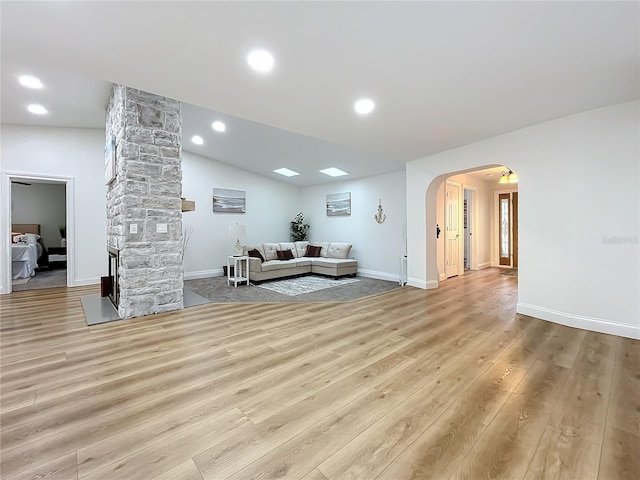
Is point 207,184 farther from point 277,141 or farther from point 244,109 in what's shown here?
point 244,109

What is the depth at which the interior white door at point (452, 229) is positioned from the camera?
6.34 metres

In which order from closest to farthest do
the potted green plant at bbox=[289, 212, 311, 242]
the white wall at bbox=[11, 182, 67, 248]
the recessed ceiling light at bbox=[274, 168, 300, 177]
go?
the recessed ceiling light at bbox=[274, 168, 300, 177] → the white wall at bbox=[11, 182, 67, 248] → the potted green plant at bbox=[289, 212, 311, 242]

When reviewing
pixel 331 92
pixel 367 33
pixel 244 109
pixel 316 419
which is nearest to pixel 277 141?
pixel 244 109

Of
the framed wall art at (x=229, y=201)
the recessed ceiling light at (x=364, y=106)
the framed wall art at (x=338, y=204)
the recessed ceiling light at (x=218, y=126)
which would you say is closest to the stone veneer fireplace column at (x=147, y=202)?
the recessed ceiling light at (x=218, y=126)

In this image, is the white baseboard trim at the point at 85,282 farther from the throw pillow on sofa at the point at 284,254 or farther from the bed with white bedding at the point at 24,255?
the throw pillow on sofa at the point at 284,254

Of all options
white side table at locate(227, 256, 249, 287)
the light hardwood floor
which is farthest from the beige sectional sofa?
the light hardwood floor

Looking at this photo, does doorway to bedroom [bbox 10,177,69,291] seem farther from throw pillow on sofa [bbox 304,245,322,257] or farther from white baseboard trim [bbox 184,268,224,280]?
throw pillow on sofa [bbox 304,245,322,257]

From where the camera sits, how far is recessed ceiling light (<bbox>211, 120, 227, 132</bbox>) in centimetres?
506

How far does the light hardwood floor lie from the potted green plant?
5370mm

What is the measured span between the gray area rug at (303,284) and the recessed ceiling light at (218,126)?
3108mm

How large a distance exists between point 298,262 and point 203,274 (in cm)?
237

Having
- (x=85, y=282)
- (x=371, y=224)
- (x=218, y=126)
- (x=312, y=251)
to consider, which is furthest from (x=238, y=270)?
(x=371, y=224)

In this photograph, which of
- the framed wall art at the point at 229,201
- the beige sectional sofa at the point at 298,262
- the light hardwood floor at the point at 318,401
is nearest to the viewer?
the light hardwood floor at the point at 318,401

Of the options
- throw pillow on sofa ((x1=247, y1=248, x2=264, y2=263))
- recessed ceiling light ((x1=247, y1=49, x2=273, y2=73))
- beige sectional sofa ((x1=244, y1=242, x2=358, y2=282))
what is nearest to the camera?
recessed ceiling light ((x1=247, y1=49, x2=273, y2=73))
